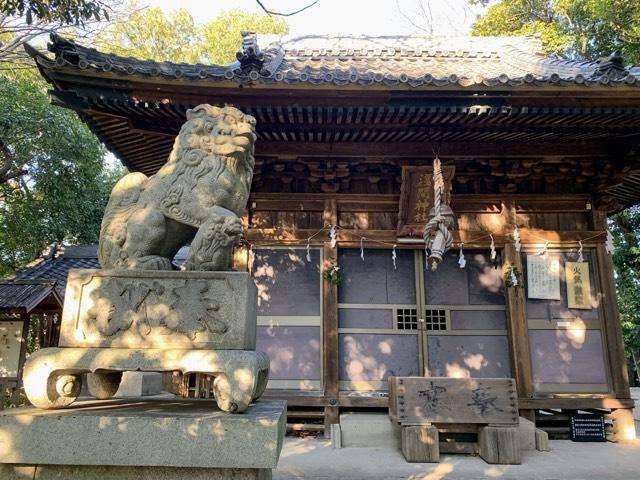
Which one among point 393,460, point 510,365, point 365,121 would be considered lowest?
point 393,460

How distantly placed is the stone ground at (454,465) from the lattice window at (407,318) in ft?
6.07

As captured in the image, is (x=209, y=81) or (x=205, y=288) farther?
(x=209, y=81)

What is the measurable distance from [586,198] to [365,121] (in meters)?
4.00

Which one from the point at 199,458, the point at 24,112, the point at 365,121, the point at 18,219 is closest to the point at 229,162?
the point at 199,458

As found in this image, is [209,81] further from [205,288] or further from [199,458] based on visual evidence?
[199,458]

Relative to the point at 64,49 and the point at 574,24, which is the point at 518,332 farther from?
the point at 574,24

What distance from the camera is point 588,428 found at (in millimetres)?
6180

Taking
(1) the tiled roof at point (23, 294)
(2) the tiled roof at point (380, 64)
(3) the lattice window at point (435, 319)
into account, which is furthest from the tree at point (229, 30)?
(3) the lattice window at point (435, 319)

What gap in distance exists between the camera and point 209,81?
5.21 m

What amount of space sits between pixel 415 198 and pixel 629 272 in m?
9.01

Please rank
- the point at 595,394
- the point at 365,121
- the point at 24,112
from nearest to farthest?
the point at 365,121 → the point at 595,394 → the point at 24,112

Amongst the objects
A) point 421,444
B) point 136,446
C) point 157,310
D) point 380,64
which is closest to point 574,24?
point 380,64

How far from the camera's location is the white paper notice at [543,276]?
668 cm

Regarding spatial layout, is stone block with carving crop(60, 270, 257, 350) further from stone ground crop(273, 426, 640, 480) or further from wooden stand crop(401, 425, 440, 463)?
wooden stand crop(401, 425, 440, 463)
